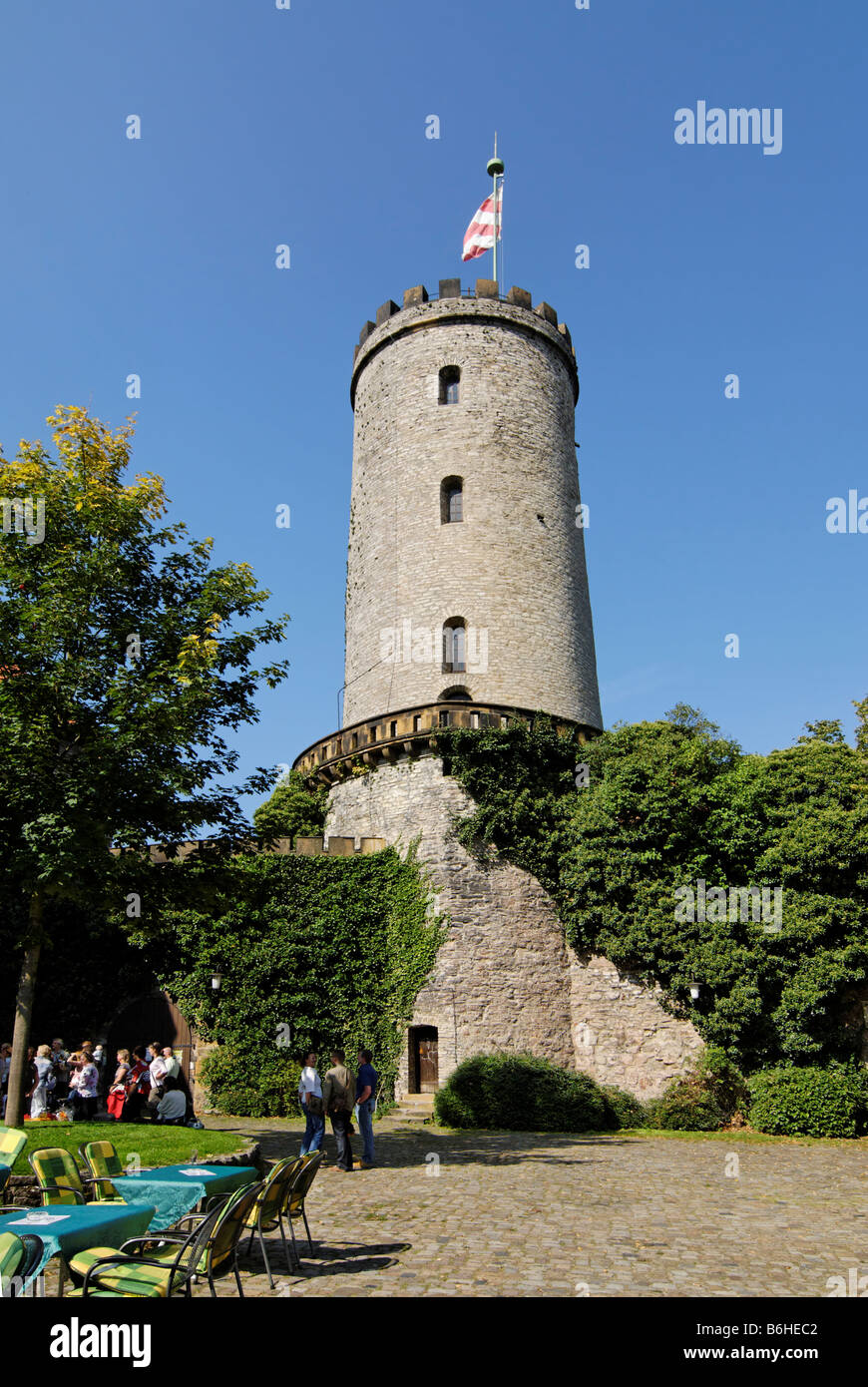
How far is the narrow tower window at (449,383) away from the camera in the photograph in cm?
2742

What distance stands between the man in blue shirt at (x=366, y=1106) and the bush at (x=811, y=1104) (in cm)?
795

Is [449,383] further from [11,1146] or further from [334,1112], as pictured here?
[11,1146]

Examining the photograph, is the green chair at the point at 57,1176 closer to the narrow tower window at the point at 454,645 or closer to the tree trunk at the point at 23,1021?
the tree trunk at the point at 23,1021

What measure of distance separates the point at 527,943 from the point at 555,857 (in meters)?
1.98

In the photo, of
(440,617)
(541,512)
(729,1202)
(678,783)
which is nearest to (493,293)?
(541,512)

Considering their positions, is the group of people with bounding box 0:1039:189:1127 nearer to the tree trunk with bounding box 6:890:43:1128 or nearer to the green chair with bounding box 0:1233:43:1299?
the tree trunk with bounding box 6:890:43:1128

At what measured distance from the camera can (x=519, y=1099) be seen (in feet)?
59.5

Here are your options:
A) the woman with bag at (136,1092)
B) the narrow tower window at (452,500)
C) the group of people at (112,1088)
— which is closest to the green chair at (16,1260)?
the group of people at (112,1088)

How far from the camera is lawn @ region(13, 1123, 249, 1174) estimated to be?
1062 cm

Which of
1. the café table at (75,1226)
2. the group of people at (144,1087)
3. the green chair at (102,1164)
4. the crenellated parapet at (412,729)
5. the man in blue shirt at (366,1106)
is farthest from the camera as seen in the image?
the crenellated parapet at (412,729)

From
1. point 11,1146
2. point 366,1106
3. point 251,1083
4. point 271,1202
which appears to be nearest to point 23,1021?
point 11,1146

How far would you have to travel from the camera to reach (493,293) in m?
28.3

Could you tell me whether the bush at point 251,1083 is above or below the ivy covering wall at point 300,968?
below
